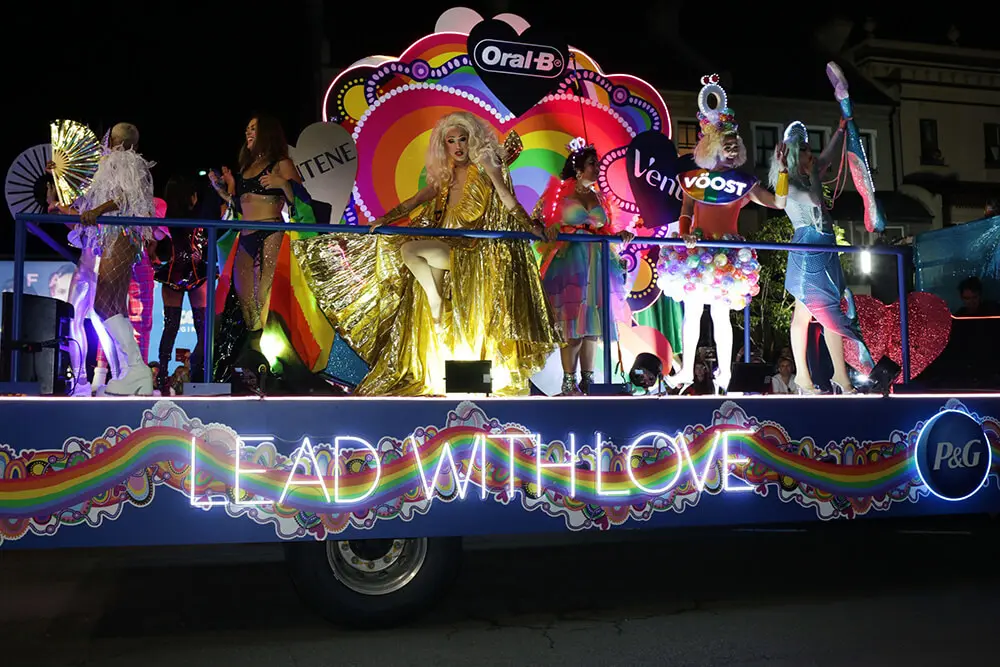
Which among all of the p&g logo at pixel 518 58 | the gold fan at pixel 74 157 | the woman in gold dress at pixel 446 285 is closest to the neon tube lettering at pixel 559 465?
the woman in gold dress at pixel 446 285

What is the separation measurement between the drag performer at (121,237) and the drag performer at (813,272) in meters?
4.09

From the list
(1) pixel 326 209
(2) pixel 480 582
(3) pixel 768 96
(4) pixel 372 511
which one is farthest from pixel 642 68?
(4) pixel 372 511

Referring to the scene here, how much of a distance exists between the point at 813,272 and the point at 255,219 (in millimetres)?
3867

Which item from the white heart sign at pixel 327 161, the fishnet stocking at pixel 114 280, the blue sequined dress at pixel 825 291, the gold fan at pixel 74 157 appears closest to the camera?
the fishnet stocking at pixel 114 280

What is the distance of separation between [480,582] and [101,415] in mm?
3274

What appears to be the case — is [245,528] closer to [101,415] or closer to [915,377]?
[101,415]

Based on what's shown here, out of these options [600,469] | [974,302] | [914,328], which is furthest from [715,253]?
[600,469]

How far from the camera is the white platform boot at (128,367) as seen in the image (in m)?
5.03

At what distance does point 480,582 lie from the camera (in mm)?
6621

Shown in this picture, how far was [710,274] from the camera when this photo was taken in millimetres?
6582

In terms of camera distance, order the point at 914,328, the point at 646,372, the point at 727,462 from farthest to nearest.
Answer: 1. the point at 914,328
2. the point at 646,372
3. the point at 727,462

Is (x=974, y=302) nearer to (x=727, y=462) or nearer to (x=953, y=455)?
(x=953, y=455)

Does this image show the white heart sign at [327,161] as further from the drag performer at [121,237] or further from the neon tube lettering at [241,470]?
the neon tube lettering at [241,470]

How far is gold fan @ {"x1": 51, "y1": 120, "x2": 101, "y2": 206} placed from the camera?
5.56 m
